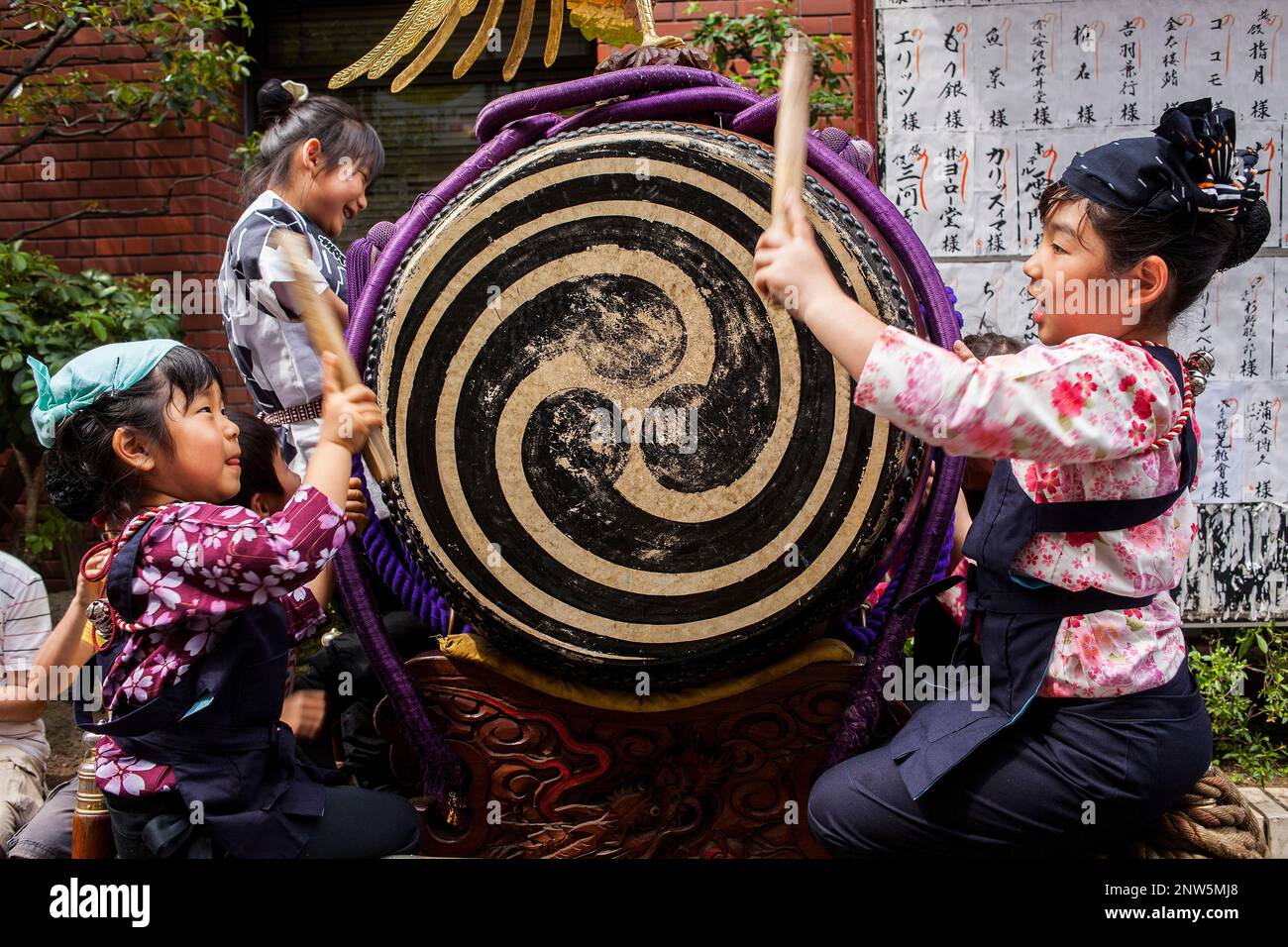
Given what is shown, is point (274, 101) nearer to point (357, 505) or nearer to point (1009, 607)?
point (357, 505)

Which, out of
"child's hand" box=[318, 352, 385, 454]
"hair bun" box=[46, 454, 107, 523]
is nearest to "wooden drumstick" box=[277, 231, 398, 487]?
"child's hand" box=[318, 352, 385, 454]

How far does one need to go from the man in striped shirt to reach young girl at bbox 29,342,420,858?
2.11 feet

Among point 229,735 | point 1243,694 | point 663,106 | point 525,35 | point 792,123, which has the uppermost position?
point 525,35

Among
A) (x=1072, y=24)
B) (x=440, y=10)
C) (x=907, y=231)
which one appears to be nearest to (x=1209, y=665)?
(x=1072, y=24)

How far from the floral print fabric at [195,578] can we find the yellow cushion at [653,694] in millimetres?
300

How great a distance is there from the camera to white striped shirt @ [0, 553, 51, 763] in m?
1.99

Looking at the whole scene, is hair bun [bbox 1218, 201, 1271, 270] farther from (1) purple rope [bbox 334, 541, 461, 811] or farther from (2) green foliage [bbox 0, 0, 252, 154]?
(2) green foliage [bbox 0, 0, 252, 154]

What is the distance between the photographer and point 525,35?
5.73ft

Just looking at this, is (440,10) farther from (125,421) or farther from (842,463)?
(842,463)

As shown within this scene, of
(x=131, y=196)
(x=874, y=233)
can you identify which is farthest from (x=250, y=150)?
(x=874, y=233)

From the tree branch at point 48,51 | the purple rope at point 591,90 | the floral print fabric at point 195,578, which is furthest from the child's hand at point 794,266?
the tree branch at point 48,51

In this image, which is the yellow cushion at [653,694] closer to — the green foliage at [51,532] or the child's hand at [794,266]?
the child's hand at [794,266]

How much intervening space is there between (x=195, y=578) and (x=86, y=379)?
0.34 meters

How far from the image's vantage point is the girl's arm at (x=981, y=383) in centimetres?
111
